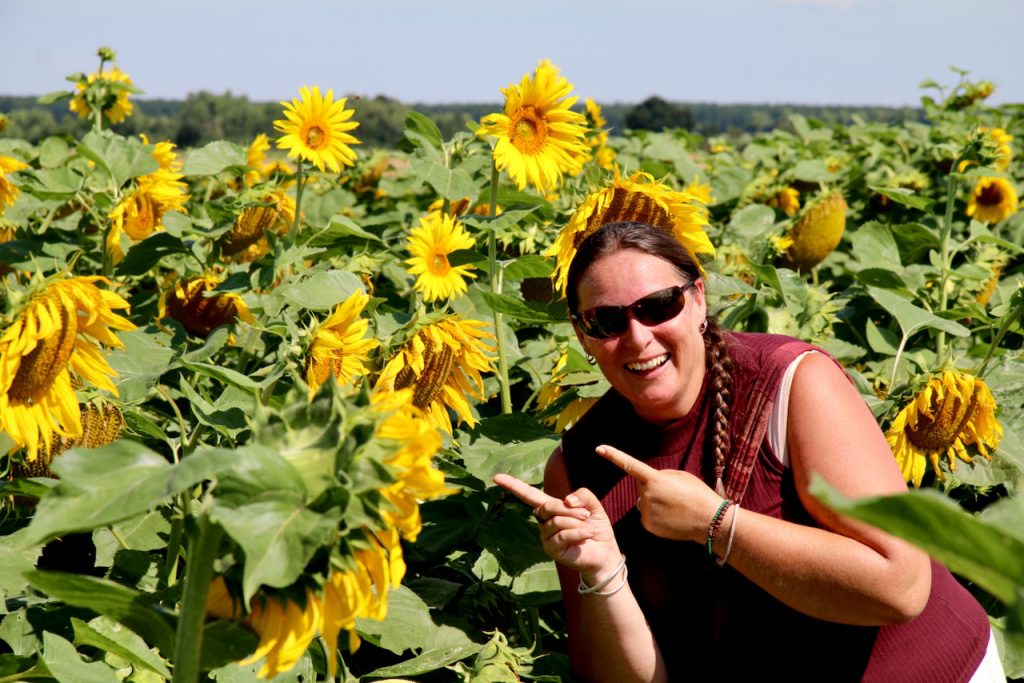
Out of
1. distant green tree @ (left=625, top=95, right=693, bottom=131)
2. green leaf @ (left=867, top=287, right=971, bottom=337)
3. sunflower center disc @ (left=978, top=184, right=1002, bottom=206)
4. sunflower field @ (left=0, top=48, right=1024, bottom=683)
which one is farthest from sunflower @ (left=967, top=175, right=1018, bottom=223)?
distant green tree @ (left=625, top=95, right=693, bottom=131)

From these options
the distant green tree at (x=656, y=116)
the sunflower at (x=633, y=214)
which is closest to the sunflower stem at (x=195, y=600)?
the sunflower at (x=633, y=214)

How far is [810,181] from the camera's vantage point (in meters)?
4.22

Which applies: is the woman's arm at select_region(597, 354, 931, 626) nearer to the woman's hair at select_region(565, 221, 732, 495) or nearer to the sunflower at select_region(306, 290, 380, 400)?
the woman's hair at select_region(565, 221, 732, 495)

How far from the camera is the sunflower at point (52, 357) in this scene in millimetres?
1442

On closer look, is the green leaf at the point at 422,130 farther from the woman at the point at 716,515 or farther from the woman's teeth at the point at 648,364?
the woman's teeth at the point at 648,364

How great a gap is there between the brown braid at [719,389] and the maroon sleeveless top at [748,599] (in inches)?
0.5

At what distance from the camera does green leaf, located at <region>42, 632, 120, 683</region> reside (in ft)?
Result: 4.01

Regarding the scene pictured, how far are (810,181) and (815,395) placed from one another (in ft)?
8.88

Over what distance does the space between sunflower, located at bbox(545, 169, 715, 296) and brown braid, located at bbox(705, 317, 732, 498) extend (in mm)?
221

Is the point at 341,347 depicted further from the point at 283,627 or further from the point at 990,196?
the point at 990,196

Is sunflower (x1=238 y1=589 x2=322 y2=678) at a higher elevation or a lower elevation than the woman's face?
lower

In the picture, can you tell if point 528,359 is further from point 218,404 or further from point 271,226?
point 218,404

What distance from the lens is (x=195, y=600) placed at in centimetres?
88

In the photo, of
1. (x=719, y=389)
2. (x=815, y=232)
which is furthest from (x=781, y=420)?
(x=815, y=232)
